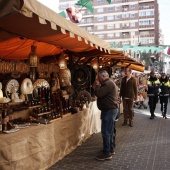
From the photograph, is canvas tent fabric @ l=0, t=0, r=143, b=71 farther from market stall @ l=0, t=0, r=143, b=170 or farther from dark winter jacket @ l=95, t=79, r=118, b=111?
dark winter jacket @ l=95, t=79, r=118, b=111

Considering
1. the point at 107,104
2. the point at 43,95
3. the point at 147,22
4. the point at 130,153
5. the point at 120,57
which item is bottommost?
the point at 130,153

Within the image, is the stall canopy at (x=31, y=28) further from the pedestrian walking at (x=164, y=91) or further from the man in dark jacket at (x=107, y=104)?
the pedestrian walking at (x=164, y=91)

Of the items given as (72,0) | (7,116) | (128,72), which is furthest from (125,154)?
(72,0)

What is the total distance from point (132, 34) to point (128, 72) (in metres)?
50.4

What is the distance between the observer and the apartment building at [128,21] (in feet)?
182

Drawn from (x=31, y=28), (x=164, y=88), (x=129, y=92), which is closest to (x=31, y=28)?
(x=31, y=28)

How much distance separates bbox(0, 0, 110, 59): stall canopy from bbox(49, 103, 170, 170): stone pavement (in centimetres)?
238

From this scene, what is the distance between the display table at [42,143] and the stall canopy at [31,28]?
5.57ft

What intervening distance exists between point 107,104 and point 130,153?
53.7 inches

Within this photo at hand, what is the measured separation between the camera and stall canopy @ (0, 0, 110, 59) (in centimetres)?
225

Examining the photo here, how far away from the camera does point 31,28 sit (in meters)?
3.72

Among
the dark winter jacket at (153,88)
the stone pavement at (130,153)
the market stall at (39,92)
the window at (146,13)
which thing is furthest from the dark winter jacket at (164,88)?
the window at (146,13)

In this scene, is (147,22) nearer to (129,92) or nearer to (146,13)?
(146,13)

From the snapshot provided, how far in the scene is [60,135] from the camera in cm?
479
